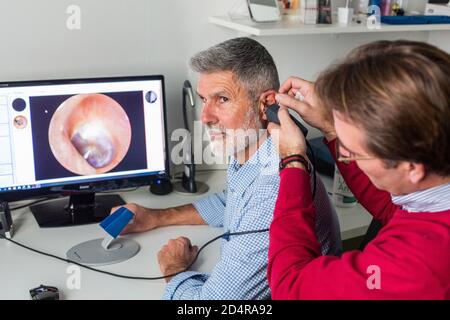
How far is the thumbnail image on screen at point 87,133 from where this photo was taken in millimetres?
1656

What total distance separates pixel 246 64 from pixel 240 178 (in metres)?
0.32

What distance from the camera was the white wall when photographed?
172 centimetres

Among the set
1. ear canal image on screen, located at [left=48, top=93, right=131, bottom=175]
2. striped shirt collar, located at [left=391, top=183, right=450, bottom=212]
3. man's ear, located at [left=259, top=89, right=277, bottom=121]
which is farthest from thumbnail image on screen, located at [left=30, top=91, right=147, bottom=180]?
striped shirt collar, located at [left=391, top=183, right=450, bottom=212]

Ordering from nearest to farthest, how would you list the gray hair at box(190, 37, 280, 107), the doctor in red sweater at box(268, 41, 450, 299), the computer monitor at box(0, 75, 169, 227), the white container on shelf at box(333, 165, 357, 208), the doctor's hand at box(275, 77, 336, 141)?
1. the doctor in red sweater at box(268, 41, 450, 299)
2. the doctor's hand at box(275, 77, 336, 141)
3. the gray hair at box(190, 37, 280, 107)
4. the computer monitor at box(0, 75, 169, 227)
5. the white container on shelf at box(333, 165, 357, 208)

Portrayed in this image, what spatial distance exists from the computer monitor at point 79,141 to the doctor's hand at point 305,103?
23.5 inches

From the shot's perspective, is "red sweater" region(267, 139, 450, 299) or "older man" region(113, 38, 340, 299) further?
"older man" region(113, 38, 340, 299)

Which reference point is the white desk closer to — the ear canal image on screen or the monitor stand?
the monitor stand

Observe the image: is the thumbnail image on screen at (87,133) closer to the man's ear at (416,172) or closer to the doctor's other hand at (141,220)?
the doctor's other hand at (141,220)

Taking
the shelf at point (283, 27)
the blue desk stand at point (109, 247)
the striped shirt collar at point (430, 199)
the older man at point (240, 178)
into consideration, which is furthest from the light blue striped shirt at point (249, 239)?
the shelf at point (283, 27)

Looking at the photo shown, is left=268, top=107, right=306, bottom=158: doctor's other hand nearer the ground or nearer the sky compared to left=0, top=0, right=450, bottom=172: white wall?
nearer the ground

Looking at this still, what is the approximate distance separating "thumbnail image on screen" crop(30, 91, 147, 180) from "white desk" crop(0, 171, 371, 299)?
0.64 feet

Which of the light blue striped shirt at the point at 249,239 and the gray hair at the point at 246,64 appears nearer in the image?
the light blue striped shirt at the point at 249,239

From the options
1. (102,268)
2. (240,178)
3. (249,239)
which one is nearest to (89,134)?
(102,268)

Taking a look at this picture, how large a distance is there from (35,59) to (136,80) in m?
0.38
